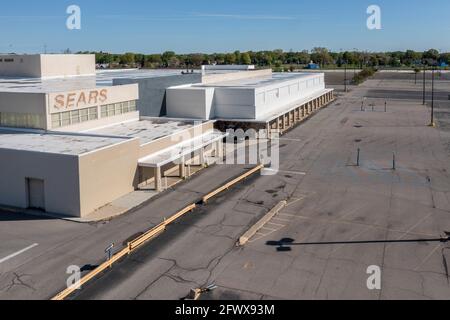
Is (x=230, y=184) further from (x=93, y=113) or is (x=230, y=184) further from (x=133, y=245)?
(x=93, y=113)

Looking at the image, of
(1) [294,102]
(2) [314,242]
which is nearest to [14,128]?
(2) [314,242]

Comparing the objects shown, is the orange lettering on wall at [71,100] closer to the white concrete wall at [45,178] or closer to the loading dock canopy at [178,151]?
the loading dock canopy at [178,151]

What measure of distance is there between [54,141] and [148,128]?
9.09 meters

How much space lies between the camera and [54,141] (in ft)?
89.2

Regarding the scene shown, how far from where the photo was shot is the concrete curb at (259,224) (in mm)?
20578

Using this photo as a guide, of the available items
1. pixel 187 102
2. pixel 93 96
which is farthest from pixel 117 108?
pixel 187 102

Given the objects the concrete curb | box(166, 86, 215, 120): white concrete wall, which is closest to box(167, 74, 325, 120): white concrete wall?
box(166, 86, 215, 120): white concrete wall

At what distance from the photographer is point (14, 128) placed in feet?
99.8

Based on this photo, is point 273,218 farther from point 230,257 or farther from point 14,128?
point 14,128

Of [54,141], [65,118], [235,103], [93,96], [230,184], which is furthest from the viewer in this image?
[235,103]

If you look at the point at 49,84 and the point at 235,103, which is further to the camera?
the point at 235,103

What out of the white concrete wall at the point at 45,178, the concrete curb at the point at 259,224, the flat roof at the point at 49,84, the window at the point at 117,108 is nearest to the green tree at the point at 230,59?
the flat roof at the point at 49,84

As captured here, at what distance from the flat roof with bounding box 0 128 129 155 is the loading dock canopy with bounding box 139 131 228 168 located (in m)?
2.01

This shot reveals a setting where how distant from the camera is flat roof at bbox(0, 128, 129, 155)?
25125mm
